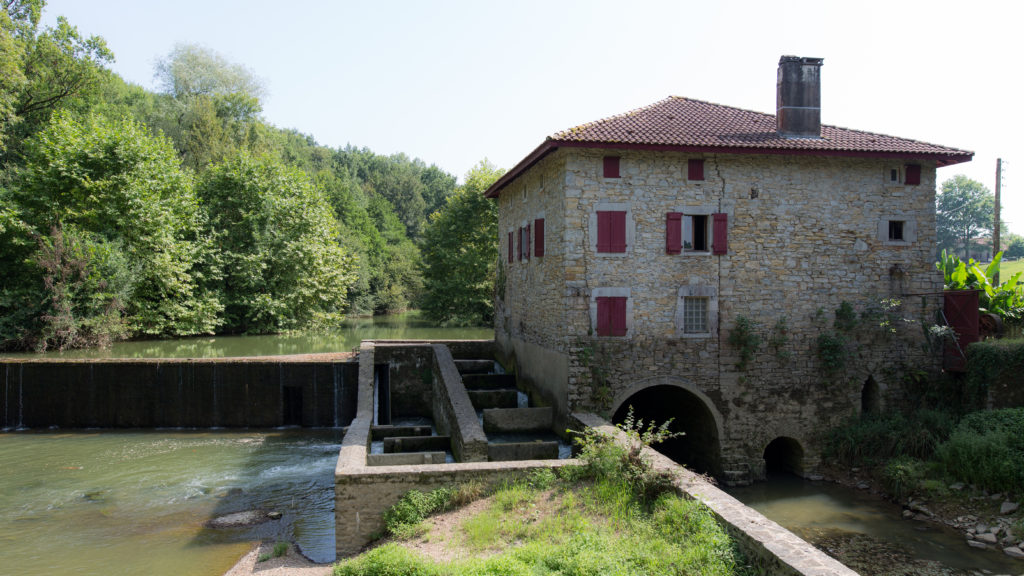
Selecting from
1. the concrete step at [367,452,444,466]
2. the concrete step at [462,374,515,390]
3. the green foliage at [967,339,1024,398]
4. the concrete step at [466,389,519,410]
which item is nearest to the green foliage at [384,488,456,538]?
the concrete step at [367,452,444,466]

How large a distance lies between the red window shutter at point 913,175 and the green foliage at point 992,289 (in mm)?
2189

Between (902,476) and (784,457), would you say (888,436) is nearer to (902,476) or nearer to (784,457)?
(902,476)

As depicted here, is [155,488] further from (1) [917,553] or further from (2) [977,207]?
(2) [977,207]

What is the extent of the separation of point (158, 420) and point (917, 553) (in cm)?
1824

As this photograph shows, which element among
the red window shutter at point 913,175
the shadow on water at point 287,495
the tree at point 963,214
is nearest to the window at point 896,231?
the red window shutter at point 913,175

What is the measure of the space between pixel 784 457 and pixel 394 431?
9.01 meters

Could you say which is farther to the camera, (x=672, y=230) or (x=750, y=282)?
(x=750, y=282)

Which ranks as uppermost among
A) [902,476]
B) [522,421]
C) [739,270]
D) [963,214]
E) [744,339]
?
[963,214]

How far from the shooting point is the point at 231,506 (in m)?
12.0

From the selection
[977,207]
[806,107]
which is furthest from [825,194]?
[977,207]

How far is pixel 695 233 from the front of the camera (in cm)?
1394

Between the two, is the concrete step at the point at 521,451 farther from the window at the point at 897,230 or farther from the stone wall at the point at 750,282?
the window at the point at 897,230

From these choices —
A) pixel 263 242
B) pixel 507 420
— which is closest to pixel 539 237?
pixel 507 420

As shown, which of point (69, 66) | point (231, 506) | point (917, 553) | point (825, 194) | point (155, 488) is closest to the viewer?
point (917, 553)
